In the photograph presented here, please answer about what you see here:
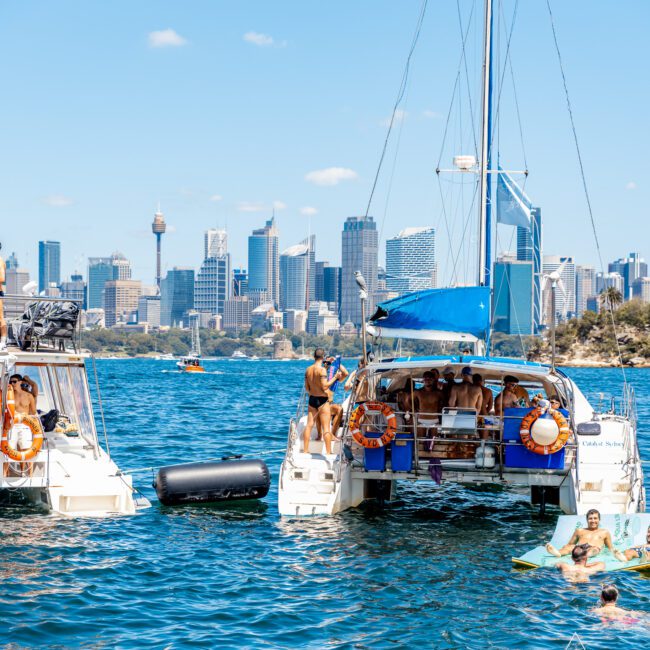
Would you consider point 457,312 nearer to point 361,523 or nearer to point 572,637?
point 361,523

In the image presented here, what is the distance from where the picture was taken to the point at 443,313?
17.0m

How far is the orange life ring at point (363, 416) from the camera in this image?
14883 mm

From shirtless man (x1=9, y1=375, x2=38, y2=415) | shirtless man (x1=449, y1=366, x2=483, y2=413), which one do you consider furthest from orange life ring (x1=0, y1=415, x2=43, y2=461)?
shirtless man (x1=449, y1=366, x2=483, y2=413)

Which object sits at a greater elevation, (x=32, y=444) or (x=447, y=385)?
(x=447, y=385)

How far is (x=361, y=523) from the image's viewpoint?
50.1ft

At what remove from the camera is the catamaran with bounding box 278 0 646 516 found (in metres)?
14.7

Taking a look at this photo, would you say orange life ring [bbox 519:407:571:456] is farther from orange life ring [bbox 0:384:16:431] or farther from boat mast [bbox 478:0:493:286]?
orange life ring [bbox 0:384:16:431]

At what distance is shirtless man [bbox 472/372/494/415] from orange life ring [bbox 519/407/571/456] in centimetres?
151

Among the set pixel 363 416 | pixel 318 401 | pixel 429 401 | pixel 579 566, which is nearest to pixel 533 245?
pixel 429 401

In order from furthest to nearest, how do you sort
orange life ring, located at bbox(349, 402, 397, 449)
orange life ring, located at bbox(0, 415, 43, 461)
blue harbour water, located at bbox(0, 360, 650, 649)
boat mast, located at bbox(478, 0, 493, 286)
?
1. boat mast, located at bbox(478, 0, 493, 286)
2. orange life ring, located at bbox(349, 402, 397, 449)
3. orange life ring, located at bbox(0, 415, 43, 461)
4. blue harbour water, located at bbox(0, 360, 650, 649)

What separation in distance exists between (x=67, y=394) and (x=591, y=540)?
9.36 m

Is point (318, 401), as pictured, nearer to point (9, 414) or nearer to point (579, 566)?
point (9, 414)

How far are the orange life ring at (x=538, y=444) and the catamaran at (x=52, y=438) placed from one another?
18.2 ft

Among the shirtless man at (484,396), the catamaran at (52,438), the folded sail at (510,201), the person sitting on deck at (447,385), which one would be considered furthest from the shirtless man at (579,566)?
the folded sail at (510,201)
